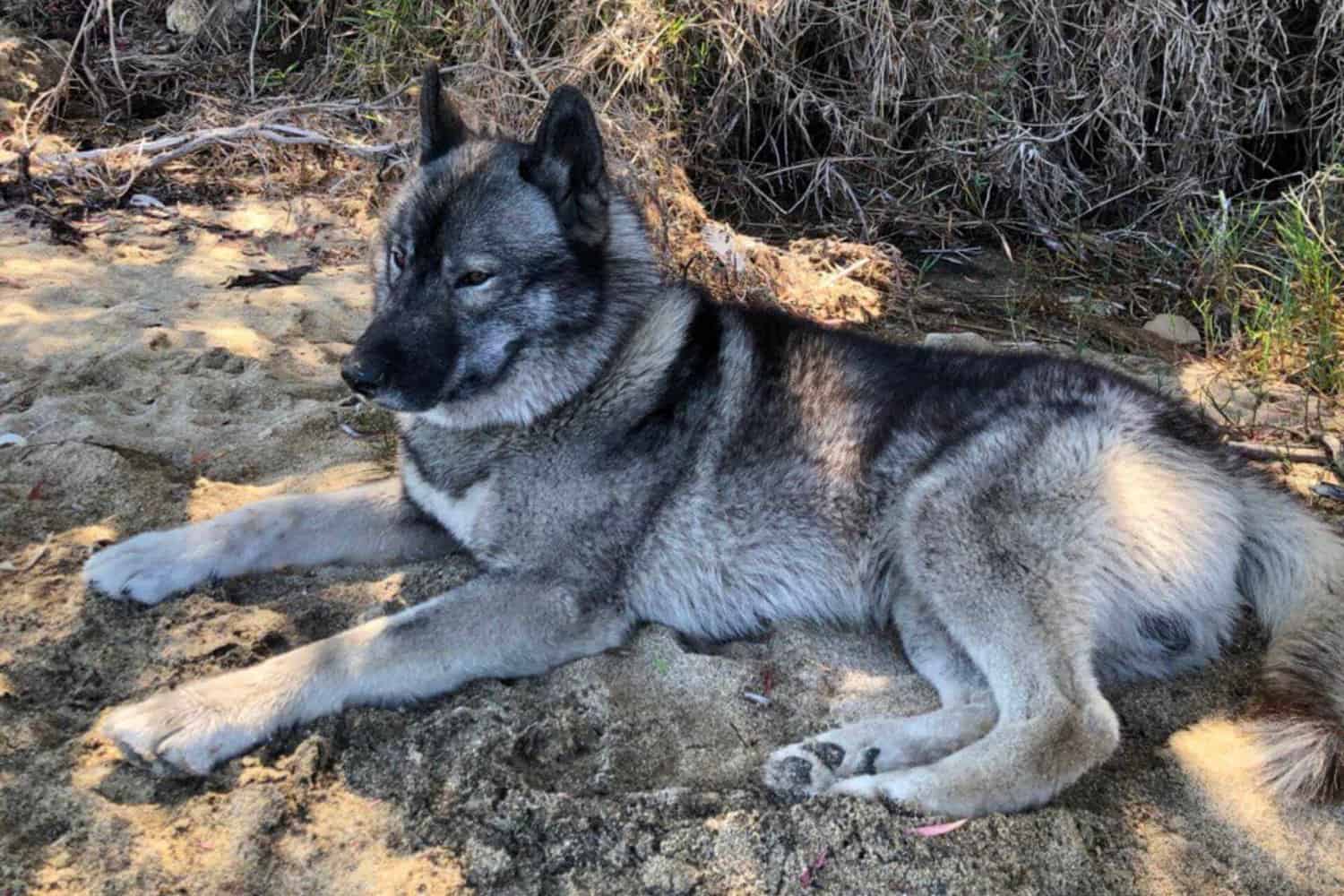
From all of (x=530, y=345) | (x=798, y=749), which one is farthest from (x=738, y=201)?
(x=798, y=749)

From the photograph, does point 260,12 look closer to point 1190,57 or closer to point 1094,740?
point 1190,57

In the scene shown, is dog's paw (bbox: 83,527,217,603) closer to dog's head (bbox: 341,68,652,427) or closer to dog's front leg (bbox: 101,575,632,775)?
dog's front leg (bbox: 101,575,632,775)

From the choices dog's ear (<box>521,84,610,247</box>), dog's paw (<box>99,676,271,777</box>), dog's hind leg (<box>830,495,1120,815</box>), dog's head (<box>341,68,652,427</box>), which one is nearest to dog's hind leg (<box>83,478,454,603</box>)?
dog's head (<box>341,68,652,427</box>)

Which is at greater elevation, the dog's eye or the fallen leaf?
the dog's eye

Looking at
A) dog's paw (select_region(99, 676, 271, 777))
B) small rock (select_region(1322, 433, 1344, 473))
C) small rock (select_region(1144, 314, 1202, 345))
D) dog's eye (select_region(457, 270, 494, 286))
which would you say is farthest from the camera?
small rock (select_region(1144, 314, 1202, 345))

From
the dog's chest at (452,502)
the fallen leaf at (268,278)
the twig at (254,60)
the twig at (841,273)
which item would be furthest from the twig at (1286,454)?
the twig at (254,60)

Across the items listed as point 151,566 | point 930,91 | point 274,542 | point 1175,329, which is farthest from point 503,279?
point 930,91

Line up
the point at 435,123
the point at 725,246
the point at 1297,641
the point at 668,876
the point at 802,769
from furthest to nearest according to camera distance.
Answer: the point at 725,246
the point at 435,123
the point at 1297,641
the point at 802,769
the point at 668,876

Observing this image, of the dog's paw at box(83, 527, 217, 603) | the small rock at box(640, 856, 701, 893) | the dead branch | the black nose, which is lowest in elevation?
the small rock at box(640, 856, 701, 893)

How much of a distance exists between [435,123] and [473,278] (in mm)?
641

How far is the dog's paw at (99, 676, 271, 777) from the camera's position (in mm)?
2287

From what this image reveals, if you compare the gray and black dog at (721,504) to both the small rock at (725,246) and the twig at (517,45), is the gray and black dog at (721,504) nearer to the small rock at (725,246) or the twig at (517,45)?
the small rock at (725,246)

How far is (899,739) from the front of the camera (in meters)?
2.55

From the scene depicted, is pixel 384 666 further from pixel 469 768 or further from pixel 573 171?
pixel 573 171
